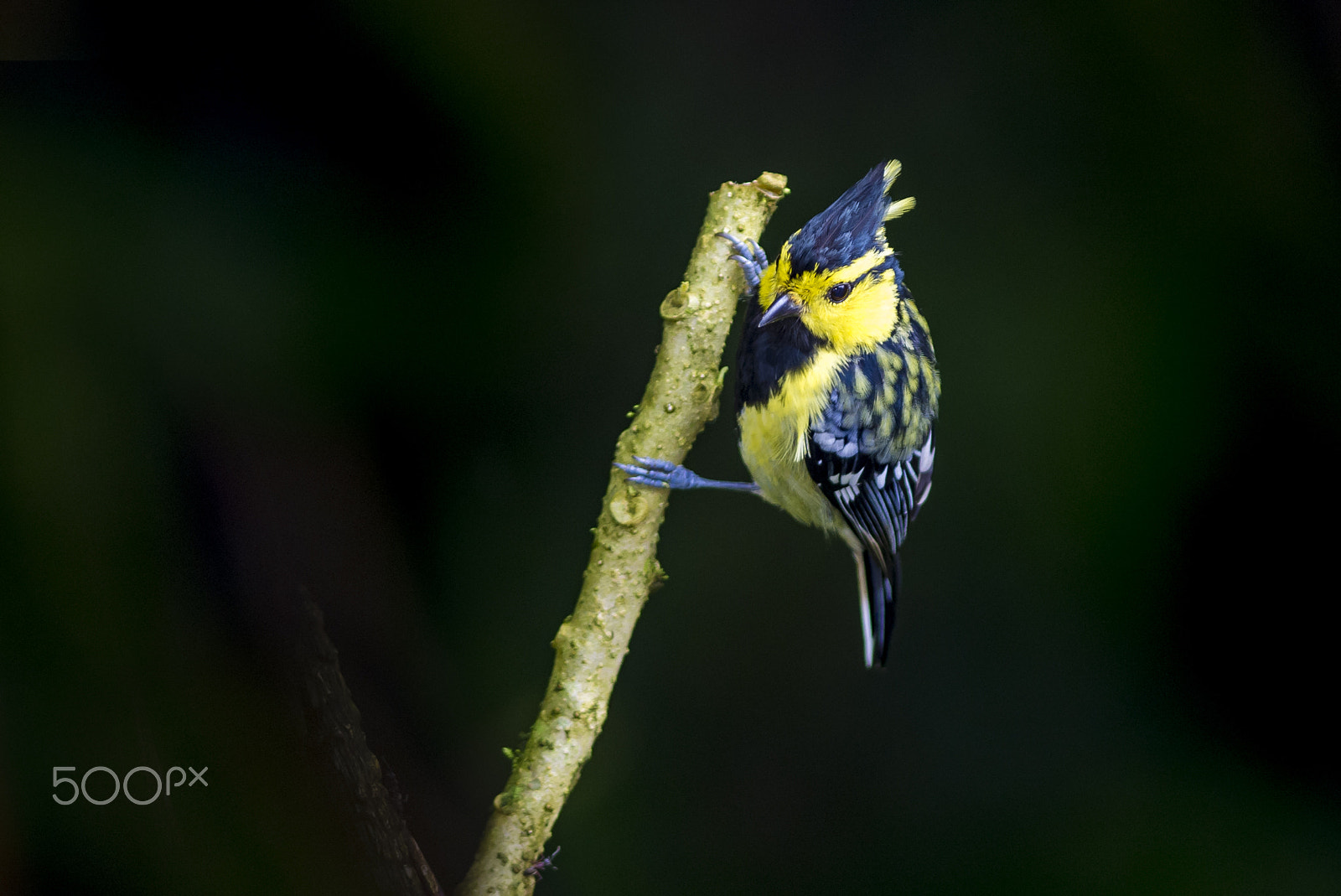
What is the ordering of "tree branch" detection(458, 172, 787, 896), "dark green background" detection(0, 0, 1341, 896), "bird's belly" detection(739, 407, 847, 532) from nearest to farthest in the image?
"dark green background" detection(0, 0, 1341, 896) < "tree branch" detection(458, 172, 787, 896) < "bird's belly" detection(739, 407, 847, 532)

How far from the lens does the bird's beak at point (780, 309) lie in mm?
754

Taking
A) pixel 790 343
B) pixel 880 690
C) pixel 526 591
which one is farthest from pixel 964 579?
pixel 526 591

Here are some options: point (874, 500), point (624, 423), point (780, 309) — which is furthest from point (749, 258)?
point (874, 500)

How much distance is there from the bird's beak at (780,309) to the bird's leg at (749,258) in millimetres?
24

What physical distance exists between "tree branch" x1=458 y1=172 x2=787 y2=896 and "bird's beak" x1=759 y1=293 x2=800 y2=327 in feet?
0.12

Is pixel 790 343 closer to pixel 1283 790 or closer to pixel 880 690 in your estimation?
pixel 880 690

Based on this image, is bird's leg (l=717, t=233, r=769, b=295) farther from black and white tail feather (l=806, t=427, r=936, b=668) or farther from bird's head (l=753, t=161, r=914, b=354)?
black and white tail feather (l=806, t=427, r=936, b=668)

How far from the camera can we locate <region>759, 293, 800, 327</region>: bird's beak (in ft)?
2.47

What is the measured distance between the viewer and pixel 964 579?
2.76 feet

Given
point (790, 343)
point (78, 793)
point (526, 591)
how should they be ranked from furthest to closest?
1. point (790, 343)
2. point (526, 591)
3. point (78, 793)

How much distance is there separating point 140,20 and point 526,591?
0.47 meters

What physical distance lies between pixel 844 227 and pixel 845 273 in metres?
0.06

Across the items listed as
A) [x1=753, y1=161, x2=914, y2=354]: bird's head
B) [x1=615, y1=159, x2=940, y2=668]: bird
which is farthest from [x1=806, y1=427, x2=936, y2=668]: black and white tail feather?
[x1=753, y1=161, x2=914, y2=354]: bird's head

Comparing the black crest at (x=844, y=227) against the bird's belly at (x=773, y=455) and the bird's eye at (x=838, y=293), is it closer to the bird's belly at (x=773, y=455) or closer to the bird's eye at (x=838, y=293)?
the bird's eye at (x=838, y=293)
